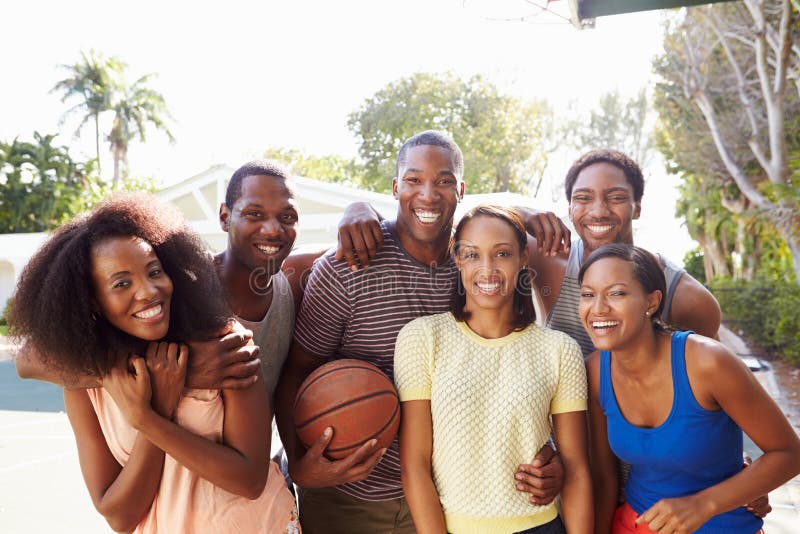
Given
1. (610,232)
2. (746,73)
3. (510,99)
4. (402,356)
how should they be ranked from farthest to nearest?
(510,99) → (746,73) → (610,232) → (402,356)

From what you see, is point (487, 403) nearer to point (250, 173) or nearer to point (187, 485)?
point (187, 485)

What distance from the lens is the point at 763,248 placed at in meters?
22.9

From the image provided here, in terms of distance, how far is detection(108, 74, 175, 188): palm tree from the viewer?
137 feet

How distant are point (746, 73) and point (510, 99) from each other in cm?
1810

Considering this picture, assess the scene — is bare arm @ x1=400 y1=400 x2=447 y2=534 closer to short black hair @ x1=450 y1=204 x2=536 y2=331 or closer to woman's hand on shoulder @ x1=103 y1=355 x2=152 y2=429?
short black hair @ x1=450 y1=204 x2=536 y2=331

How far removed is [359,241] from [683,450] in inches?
57.4

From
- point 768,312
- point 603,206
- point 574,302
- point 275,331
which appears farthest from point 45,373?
point 768,312

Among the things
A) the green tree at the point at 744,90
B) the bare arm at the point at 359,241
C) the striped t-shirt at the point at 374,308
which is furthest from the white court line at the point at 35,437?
the green tree at the point at 744,90

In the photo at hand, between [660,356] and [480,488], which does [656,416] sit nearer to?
[660,356]

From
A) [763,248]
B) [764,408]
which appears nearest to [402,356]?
[764,408]

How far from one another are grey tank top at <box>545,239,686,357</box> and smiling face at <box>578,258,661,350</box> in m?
0.30

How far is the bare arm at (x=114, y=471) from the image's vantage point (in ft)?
6.68

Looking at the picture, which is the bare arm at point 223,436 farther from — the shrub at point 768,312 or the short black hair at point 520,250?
the shrub at point 768,312

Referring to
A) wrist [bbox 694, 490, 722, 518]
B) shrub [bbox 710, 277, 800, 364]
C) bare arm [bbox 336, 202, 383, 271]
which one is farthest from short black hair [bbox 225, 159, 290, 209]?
shrub [bbox 710, 277, 800, 364]
